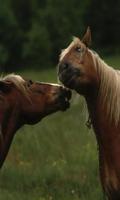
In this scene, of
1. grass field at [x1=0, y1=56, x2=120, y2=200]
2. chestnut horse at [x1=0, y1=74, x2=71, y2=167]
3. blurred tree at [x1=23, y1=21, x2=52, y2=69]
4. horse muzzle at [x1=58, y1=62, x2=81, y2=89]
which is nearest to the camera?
horse muzzle at [x1=58, y1=62, x2=81, y2=89]

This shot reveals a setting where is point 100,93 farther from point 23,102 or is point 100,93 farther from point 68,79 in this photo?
point 23,102

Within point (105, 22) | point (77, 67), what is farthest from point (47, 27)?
point (77, 67)

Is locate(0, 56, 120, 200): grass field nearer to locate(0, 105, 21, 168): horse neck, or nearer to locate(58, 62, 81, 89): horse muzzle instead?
locate(58, 62, 81, 89): horse muzzle

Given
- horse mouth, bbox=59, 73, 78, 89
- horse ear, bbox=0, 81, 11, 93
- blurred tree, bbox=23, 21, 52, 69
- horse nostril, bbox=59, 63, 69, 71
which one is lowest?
blurred tree, bbox=23, 21, 52, 69

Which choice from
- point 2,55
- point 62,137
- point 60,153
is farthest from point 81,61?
point 2,55

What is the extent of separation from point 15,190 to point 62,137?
3.46m

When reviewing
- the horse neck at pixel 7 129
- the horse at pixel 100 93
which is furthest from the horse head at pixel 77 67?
the horse neck at pixel 7 129

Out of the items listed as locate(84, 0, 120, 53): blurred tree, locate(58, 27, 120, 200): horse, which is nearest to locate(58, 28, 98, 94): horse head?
locate(58, 27, 120, 200): horse

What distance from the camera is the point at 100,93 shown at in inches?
299

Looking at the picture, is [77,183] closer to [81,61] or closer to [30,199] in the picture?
[30,199]

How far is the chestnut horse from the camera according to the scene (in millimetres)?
7891

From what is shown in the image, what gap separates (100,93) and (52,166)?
3598 millimetres

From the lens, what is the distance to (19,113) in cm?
798

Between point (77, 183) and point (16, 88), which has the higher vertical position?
point (16, 88)
